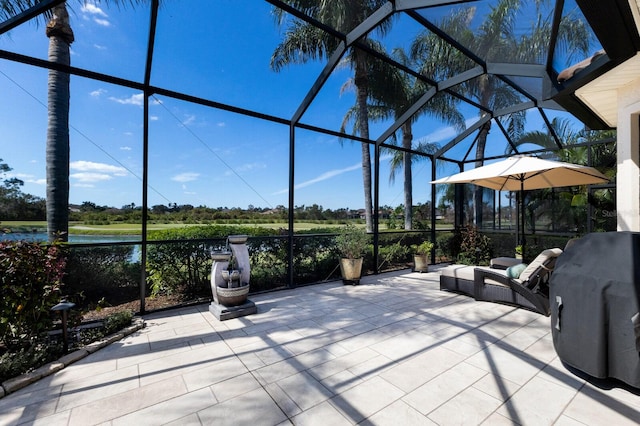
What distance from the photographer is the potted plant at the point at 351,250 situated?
5785 mm

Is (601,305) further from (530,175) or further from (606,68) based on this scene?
(530,175)

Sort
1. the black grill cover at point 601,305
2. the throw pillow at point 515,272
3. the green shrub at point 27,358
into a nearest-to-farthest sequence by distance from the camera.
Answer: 1. the black grill cover at point 601,305
2. the green shrub at point 27,358
3. the throw pillow at point 515,272

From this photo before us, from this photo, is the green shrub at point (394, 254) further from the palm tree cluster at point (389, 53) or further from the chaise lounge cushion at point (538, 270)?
the chaise lounge cushion at point (538, 270)

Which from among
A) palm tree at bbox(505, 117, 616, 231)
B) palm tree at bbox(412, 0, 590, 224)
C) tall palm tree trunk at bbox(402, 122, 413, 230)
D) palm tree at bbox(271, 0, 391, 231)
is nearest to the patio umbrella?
palm tree at bbox(412, 0, 590, 224)

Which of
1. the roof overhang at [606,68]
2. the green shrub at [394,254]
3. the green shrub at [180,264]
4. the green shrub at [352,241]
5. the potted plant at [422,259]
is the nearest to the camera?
the roof overhang at [606,68]

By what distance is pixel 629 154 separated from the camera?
3.33 meters

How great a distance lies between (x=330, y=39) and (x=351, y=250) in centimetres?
608

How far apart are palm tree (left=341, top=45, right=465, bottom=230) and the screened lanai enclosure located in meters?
0.86

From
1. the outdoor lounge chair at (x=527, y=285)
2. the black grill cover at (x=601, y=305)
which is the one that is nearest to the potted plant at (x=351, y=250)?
the outdoor lounge chair at (x=527, y=285)

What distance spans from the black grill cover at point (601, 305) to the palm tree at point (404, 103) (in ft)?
22.4

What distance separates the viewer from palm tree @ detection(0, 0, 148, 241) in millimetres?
4207

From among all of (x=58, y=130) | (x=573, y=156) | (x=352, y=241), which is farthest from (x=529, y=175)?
(x=58, y=130)

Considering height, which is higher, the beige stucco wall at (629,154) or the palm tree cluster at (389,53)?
the palm tree cluster at (389,53)

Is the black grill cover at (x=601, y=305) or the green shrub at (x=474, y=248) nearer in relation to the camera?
the black grill cover at (x=601, y=305)
